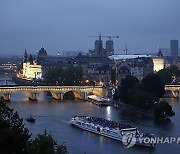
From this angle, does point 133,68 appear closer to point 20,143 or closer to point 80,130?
point 80,130

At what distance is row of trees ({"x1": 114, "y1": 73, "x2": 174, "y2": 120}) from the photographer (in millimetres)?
14508

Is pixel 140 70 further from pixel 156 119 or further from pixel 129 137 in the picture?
pixel 129 137

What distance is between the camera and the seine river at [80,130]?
Answer: 10883 millimetres

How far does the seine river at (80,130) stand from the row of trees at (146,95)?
418mm

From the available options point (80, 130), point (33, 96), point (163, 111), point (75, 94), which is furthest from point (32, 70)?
point (80, 130)

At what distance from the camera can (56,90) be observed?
2158 cm

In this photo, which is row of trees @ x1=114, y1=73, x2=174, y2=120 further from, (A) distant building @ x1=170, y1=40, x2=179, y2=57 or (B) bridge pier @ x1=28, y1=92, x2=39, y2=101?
(A) distant building @ x1=170, y1=40, x2=179, y2=57

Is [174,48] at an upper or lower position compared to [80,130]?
upper

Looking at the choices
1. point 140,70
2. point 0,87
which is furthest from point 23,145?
point 140,70

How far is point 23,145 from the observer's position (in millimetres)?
5637

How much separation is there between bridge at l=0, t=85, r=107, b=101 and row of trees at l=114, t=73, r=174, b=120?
2.63m

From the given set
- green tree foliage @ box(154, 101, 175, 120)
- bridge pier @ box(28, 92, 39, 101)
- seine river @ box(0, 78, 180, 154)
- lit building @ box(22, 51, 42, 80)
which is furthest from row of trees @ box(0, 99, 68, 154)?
lit building @ box(22, 51, 42, 80)

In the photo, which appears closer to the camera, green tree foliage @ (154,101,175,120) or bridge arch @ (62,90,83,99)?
green tree foliage @ (154,101,175,120)

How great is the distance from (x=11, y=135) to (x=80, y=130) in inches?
319
